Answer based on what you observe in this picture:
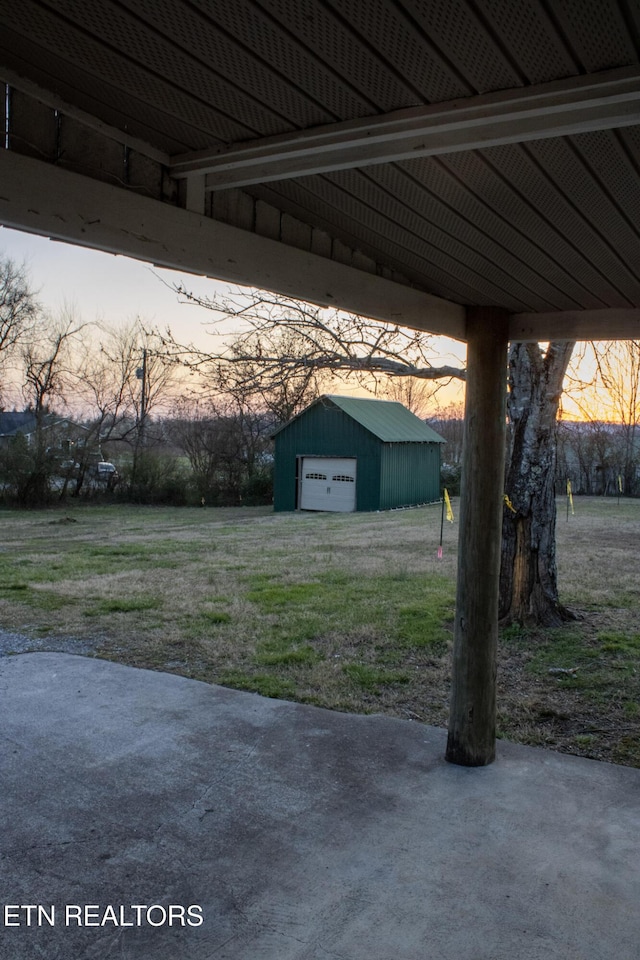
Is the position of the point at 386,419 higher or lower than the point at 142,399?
lower

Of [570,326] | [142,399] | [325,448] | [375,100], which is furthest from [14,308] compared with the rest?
[375,100]

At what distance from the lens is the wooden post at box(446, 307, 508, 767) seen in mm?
3668

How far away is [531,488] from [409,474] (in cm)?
1660

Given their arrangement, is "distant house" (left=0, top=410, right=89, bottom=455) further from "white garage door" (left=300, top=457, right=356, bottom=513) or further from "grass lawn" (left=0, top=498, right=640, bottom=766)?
"grass lawn" (left=0, top=498, right=640, bottom=766)

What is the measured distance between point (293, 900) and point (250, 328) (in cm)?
598

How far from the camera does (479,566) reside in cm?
371

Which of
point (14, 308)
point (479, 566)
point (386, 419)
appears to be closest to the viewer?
point (479, 566)

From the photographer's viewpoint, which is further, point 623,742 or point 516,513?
point 516,513

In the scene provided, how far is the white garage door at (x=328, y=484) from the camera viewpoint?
21.7 metres

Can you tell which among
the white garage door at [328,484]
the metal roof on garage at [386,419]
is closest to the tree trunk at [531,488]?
the metal roof on garage at [386,419]

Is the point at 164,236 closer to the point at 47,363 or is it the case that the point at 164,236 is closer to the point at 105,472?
the point at 105,472

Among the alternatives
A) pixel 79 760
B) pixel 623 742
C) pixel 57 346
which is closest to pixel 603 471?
pixel 57 346

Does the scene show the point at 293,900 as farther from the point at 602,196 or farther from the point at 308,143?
the point at 602,196

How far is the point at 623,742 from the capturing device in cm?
406
